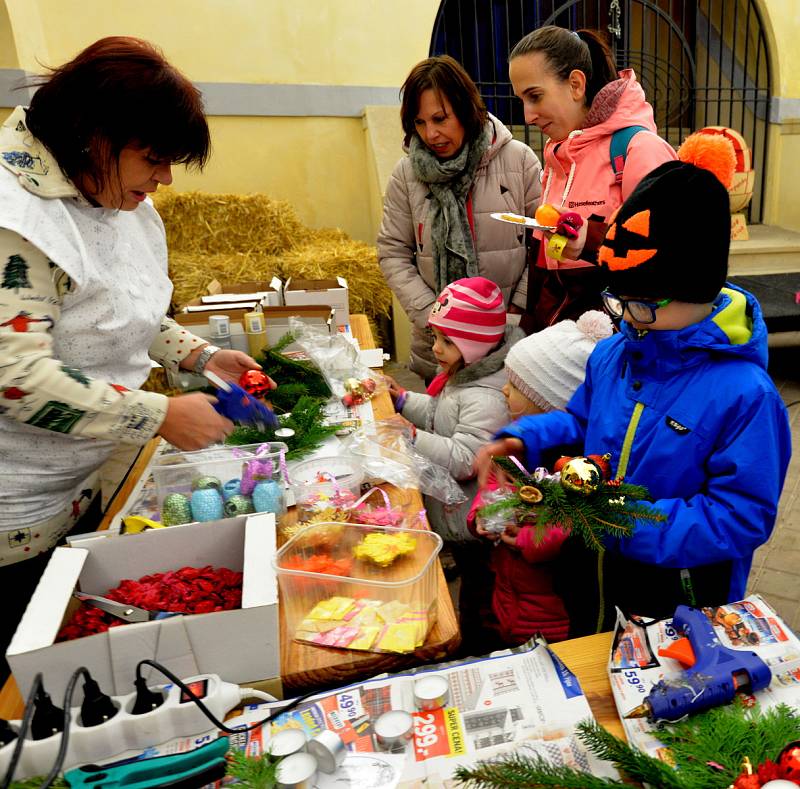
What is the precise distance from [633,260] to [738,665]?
0.77 m

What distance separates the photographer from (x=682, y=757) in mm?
903

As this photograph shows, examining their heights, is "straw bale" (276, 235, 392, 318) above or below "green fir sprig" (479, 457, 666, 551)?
below

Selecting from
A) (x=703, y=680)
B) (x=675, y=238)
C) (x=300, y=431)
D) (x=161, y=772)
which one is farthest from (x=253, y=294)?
(x=703, y=680)

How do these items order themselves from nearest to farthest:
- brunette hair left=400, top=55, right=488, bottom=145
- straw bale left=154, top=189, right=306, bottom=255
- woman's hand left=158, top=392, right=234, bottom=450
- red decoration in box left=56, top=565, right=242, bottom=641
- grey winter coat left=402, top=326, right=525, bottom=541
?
red decoration in box left=56, top=565, right=242, bottom=641 < woman's hand left=158, top=392, right=234, bottom=450 < grey winter coat left=402, top=326, right=525, bottom=541 < brunette hair left=400, top=55, right=488, bottom=145 < straw bale left=154, top=189, right=306, bottom=255

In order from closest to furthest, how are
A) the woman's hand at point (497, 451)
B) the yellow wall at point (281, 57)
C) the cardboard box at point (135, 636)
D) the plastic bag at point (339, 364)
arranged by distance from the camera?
the cardboard box at point (135, 636), the woman's hand at point (497, 451), the plastic bag at point (339, 364), the yellow wall at point (281, 57)

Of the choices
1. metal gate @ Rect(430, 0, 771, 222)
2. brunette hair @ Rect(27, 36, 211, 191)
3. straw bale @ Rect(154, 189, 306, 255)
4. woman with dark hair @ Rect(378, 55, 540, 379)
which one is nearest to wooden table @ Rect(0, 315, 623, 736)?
brunette hair @ Rect(27, 36, 211, 191)

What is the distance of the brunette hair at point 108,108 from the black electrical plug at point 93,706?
1013 mm

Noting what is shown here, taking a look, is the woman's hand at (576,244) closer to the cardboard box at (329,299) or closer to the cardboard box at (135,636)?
the cardboard box at (329,299)

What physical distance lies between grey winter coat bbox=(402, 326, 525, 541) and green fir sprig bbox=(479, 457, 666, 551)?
770 millimetres

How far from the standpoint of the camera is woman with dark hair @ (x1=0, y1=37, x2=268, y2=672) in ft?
4.22

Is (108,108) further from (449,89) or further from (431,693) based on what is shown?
(449,89)

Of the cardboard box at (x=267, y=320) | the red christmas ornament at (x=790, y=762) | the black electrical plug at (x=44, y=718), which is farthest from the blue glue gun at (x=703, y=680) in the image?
the cardboard box at (x=267, y=320)

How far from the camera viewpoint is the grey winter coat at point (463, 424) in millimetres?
2113

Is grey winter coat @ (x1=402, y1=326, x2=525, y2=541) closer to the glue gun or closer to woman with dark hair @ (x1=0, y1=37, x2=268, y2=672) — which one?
the glue gun
